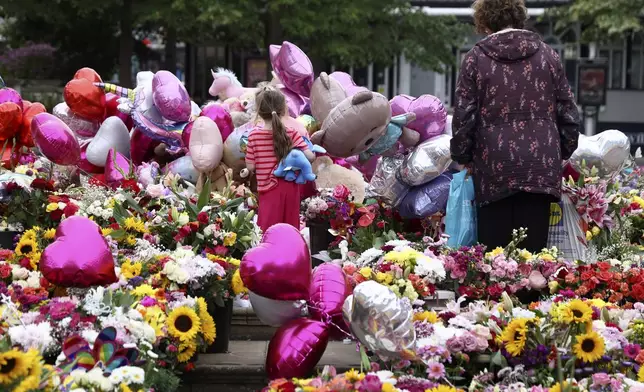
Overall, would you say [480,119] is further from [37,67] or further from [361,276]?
[37,67]

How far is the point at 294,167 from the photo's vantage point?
7055 millimetres

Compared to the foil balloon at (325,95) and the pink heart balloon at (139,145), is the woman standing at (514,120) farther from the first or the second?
the pink heart balloon at (139,145)

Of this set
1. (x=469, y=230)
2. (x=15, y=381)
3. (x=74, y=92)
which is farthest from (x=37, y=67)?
(x=15, y=381)

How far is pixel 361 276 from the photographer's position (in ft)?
16.7

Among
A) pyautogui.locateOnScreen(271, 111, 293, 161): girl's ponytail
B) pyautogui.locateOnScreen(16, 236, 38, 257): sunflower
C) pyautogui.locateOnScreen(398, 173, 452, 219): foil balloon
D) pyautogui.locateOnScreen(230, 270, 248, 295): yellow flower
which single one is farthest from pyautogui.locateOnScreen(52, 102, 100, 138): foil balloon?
pyautogui.locateOnScreen(230, 270, 248, 295): yellow flower

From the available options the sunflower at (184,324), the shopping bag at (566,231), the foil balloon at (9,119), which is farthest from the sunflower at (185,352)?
the foil balloon at (9,119)

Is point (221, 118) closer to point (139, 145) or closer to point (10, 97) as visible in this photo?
point (139, 145)

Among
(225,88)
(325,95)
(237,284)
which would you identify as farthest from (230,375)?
(225,88)

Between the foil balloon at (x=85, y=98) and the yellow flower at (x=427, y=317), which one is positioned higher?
the foil balloon at (x=85, y=98)

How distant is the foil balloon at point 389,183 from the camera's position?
7359 mm

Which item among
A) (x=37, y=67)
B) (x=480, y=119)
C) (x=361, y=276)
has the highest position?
(x=480, y=119)

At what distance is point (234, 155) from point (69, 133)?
1177mm

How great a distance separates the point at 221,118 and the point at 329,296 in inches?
151

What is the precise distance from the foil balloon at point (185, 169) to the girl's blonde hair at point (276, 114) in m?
1.36
